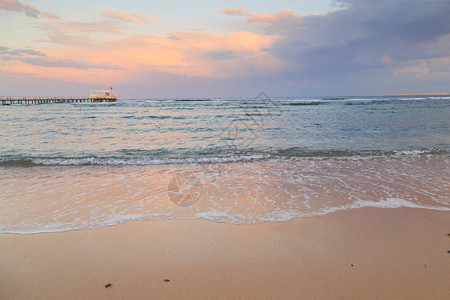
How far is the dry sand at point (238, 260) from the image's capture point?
93.9 inches

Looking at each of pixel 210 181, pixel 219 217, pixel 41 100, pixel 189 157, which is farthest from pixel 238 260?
pixel 41 100

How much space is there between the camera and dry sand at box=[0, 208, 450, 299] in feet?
7.82

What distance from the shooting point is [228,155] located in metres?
8.70

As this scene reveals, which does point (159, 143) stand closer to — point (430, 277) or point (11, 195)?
point (11, 195)

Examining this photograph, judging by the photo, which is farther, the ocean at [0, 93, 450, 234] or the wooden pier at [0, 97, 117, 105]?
the wooden pier at [0, 97, 117, 105]

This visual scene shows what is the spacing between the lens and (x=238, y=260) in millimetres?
2828

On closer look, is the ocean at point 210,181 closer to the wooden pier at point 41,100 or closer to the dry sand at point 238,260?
the dry sand at point 238,260

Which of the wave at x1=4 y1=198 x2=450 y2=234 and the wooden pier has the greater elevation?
the wooden pier

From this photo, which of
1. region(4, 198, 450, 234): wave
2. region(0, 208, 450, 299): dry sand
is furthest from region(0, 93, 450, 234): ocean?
region(0, 208, 450, 299): dry sand

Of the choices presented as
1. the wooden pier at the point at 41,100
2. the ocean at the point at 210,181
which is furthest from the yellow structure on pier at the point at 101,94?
the ocean at the point at 210,181

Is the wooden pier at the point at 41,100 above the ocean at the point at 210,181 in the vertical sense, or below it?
above

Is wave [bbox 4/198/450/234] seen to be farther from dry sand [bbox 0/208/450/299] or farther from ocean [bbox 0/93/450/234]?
dry sand [bbox 0/208/450/299]

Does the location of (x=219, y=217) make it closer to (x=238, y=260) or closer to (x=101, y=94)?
(x=238, y=260)

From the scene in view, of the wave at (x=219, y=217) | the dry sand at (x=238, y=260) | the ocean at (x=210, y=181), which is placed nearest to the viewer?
the dry sand at (x=238, y=260)
